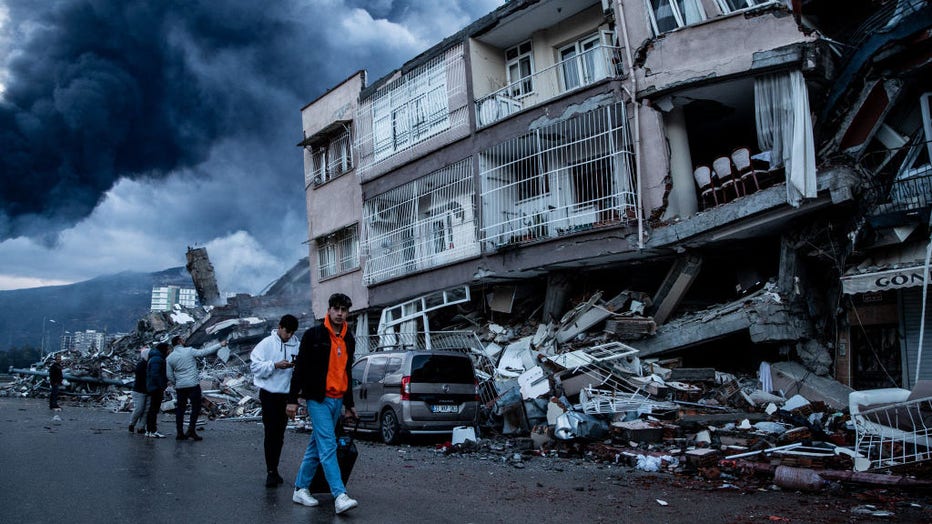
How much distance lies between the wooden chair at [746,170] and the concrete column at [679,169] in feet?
3.67

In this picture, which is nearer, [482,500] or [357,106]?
[482,500]

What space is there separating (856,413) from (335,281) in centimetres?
1770

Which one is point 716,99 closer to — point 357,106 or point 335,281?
point 357,106

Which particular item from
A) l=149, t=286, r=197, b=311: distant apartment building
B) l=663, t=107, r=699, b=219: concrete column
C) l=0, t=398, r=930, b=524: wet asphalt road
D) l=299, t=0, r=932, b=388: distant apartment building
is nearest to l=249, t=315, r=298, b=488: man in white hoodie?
l=0, t=398, r=930, b=524: wet asphalt road

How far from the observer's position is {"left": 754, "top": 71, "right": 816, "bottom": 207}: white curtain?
11.3 metres

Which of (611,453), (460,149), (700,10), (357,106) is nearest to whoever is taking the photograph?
(611,453)

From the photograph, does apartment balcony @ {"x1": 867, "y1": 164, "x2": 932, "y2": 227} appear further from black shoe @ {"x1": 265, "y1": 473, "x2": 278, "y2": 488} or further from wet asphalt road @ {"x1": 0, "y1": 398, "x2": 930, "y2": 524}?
black shoe @ {"x1": 265, "y1": 473, "x2": 278, "y2": 488}

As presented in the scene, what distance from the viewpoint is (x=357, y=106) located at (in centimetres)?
2153

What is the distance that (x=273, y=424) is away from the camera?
6.73 m

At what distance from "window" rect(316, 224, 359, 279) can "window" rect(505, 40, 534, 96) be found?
23.6 feet

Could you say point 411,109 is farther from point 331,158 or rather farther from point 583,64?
point 583,64

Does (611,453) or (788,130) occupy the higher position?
(788,130)

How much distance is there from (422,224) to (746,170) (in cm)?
917

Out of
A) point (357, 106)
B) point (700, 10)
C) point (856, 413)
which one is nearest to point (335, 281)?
point (357, 106)
